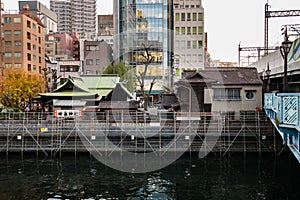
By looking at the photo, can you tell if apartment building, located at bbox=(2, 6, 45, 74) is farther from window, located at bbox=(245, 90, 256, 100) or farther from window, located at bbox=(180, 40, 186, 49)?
window, located at bbox=(245, 90, 256, 100)

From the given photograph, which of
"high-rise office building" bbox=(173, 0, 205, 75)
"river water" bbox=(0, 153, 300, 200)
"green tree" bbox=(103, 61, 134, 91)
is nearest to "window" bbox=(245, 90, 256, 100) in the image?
"river water" bbox=(0, 153, 300, 200)

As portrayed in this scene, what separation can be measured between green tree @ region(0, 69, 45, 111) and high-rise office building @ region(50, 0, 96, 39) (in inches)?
5144

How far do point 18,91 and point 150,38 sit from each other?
124 feet

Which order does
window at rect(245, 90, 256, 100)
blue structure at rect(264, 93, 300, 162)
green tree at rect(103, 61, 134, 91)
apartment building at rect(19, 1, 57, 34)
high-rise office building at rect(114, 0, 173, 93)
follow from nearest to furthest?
blue structure at rect(264, 93, 300, 162) → window at rect(245, 90, 256, 100) → green tree at rect(103, 61, 134, 91) → high-rise office building at rect(114, 0, 173, 93) → apartment building at rect(19, 1, 57, 34)

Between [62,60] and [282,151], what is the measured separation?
229 ft

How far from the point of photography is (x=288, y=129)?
12.5 metres

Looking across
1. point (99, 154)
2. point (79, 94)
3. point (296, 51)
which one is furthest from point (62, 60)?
point (296, 51)

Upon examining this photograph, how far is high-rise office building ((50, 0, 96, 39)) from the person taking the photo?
16900 cm

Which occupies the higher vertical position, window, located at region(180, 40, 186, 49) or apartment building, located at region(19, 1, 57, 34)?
apartment building, located at region(19, 1, 57, 34)

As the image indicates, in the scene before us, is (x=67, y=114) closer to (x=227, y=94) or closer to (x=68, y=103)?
(x=68, y=103)

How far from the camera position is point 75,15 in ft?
566

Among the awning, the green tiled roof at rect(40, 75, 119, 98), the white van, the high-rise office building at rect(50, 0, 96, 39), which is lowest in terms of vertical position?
the white van

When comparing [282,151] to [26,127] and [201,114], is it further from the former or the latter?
[26,127]

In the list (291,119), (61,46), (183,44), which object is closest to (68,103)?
(291,119)
